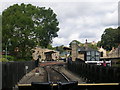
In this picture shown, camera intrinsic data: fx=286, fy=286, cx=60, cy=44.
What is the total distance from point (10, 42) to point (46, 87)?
166 ft

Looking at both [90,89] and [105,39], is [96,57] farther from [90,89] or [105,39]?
[105,39]

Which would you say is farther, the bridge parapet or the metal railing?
the bridge parapet

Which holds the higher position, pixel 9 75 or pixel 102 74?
pixel 9 75

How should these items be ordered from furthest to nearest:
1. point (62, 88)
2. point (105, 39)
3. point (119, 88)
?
point (105, 39), point (119, 88), point (62, 88)

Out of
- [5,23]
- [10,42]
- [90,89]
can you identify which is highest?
[5,23]

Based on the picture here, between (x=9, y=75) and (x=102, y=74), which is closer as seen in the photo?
(x=9, y=75)

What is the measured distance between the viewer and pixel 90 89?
6.05 meters

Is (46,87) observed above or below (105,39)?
below

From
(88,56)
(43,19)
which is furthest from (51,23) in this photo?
(88,56)

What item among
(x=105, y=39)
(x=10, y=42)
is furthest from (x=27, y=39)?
(x=105, y=39)

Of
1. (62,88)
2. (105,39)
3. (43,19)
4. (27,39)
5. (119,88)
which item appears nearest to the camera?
(62,88)

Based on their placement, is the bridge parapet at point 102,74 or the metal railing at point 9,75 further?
the bridge parapet at point 102,74

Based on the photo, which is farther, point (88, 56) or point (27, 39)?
point (27, 39)

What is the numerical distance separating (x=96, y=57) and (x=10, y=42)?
17.9m
